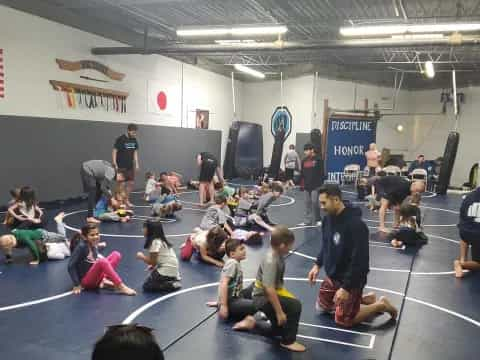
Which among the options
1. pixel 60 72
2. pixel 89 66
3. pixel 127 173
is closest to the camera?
pixel 127 173

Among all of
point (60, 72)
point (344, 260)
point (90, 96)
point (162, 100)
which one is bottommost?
point (344, 260)

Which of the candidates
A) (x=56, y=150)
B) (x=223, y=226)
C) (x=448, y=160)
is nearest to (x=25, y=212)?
(x=223, y=226)

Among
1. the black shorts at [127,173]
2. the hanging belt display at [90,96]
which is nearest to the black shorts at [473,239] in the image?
the black shorts at [127,173]

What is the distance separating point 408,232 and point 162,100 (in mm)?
9663

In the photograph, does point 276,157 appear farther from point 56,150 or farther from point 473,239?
point 473,239

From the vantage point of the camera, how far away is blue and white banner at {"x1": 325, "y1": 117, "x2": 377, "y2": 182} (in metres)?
18.5

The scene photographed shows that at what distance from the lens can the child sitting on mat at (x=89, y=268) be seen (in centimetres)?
490

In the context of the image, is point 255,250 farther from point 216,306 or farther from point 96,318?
point 96,318

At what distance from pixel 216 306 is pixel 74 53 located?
8921 millimetres

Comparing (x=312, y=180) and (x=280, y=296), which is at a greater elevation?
(x=312, y=180)

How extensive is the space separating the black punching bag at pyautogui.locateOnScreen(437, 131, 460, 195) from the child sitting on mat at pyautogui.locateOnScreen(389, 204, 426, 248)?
8121 millimetres

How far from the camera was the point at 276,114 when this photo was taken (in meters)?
19.7

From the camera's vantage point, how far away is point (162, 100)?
1491 centimetres

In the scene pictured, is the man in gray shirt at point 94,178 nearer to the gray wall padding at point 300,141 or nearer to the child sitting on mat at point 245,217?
the child sitting on mat at point 245,217
